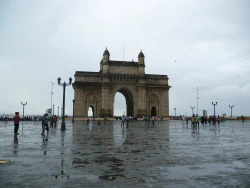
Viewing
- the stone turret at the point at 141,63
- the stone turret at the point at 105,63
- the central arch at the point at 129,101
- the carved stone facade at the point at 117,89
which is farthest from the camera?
the central arch at the point at 129,101

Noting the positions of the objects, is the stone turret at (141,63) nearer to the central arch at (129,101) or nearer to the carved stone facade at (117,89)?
the carved stone facade at (117,89)

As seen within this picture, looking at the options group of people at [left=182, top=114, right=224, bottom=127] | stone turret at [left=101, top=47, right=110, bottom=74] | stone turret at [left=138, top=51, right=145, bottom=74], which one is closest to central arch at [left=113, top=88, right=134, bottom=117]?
stone turret at [left=138, top=51, right=145, bottom=74]

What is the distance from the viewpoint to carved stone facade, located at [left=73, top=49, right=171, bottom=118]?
59.4 m

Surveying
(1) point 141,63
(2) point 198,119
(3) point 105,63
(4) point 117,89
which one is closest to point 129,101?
(4) point 117,89

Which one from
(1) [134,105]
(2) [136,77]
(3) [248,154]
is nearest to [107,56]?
(2) [136,77]

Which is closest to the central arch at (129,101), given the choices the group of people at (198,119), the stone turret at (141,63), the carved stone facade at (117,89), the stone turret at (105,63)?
the carved stone facade at (117,89)

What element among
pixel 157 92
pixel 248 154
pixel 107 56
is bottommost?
pixel 248 154

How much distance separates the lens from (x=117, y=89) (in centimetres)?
6103

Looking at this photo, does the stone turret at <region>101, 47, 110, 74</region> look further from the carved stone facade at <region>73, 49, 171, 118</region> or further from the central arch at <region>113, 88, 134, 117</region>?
the central arch at <region>113, 88, 134, 117</region>

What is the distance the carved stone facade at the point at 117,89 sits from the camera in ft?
195

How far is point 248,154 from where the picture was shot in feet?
26.5

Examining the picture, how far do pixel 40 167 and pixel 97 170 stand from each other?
4.77ft

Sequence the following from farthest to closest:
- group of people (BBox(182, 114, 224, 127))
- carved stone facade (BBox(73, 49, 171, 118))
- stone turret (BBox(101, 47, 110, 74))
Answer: stone turret (BBox(101, 47, 110, 74)) → carved stone facade (BBox(73, 49, 171, 118)) → group of people (BBox(182, 114, 224, 127))

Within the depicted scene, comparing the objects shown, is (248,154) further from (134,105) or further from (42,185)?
(134,105)
